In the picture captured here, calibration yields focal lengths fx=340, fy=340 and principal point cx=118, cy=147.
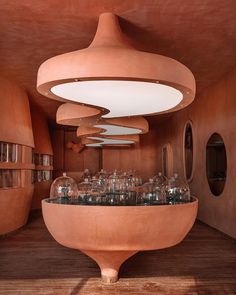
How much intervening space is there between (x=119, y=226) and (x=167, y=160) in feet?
30.6

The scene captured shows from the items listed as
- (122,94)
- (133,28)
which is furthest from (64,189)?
(133,28)

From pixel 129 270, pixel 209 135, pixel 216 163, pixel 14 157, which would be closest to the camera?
pixel 129 270

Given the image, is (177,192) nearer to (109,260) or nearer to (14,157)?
(109,260)

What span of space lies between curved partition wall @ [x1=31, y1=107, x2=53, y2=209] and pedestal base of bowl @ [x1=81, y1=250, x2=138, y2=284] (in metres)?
6.47

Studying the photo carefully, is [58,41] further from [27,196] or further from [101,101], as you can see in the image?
[27,196]

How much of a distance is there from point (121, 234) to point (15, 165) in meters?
4.24

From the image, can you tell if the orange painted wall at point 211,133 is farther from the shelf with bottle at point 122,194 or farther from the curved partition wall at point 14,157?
the curved partition wall at point 14,157

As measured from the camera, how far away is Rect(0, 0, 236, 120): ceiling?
3.93 metres

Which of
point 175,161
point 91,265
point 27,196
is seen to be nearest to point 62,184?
point 91,265

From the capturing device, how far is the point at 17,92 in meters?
7.62

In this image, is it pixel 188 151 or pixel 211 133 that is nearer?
pixel 211 133

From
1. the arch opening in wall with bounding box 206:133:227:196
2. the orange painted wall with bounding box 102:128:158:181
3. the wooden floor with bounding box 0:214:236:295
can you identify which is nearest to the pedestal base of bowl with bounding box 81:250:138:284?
the wooden floor with bounding box 0:214:236:295

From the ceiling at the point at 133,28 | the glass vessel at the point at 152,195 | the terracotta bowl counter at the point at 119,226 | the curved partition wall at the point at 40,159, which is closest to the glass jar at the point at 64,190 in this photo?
the terracotta bowl counter at the point at 119,226

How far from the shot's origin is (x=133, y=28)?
452 cm
